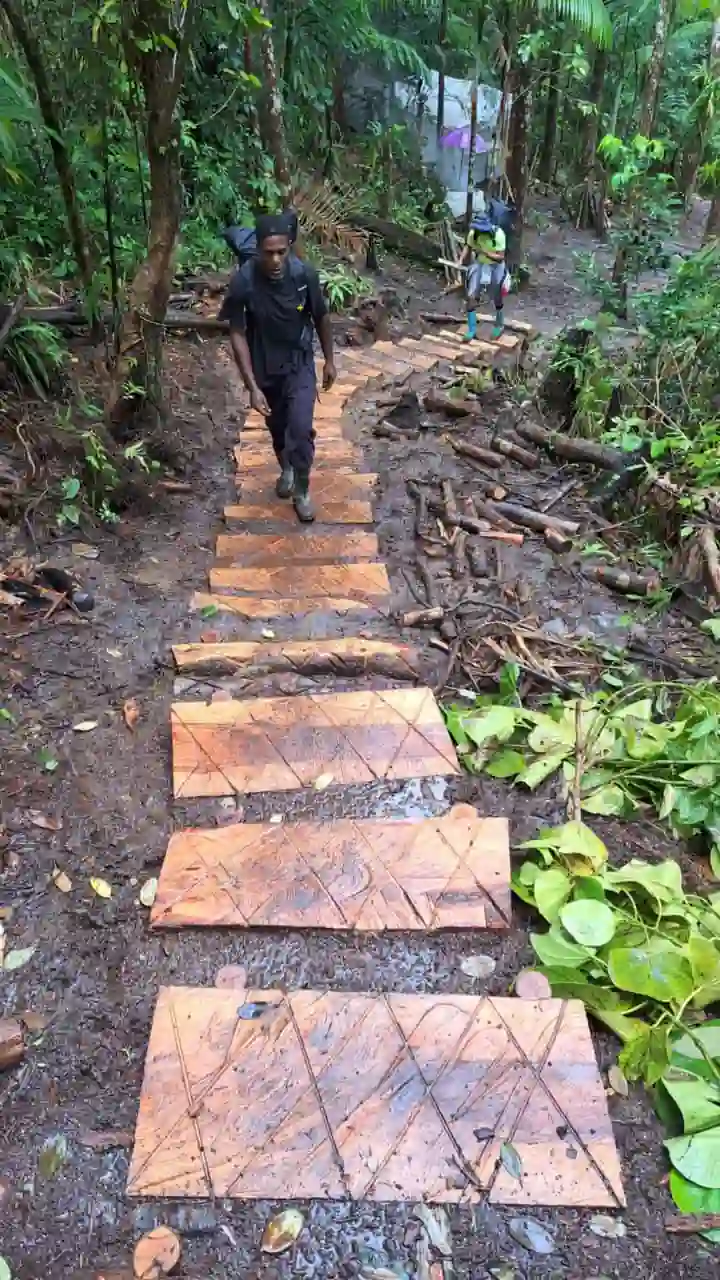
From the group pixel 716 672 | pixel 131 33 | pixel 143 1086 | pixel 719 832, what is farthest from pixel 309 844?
pixel 131 33

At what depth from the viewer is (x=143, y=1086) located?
217 centimetres

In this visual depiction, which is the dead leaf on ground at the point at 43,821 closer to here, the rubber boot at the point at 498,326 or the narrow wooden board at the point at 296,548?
the narrow wooden board at the point at 296,548

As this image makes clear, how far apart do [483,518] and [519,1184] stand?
14.2ft

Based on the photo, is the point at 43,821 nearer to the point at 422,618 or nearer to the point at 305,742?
the point at 305,742

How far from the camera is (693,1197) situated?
1975 millimetres

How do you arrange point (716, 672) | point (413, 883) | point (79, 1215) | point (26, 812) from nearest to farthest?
point (79, 1215), point (413, 883), point (26, 812), point (716, 672)

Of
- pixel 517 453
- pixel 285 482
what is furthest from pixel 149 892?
pixel 517 453

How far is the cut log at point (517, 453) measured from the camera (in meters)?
6.66

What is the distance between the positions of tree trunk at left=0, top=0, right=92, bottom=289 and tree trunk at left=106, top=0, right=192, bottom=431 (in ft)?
3.41

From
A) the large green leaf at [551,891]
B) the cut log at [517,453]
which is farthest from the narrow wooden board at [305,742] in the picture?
the cut log at [517,453]

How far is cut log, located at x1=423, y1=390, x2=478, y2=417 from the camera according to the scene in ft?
24.2

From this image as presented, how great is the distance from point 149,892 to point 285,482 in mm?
3514

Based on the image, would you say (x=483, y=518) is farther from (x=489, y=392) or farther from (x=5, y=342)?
(x=5, y=342)

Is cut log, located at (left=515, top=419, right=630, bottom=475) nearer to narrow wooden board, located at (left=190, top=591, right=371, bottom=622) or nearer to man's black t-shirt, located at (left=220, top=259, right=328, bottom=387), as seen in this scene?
man's black t-shirt, located at (left=220, top=259, right=328, bottom=387)
